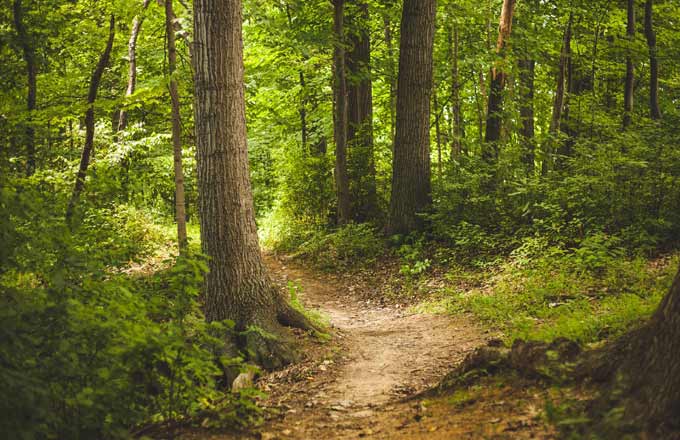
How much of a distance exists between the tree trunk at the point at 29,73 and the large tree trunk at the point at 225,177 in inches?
175

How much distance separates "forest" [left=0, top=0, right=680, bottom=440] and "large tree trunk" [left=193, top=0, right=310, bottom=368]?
0.03m

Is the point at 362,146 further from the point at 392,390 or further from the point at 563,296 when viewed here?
the point at 392,390

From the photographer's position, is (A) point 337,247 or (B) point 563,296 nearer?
(B) point 563,296

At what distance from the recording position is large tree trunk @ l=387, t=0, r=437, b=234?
1151cm

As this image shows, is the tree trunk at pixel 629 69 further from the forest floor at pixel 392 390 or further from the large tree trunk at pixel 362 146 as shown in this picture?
the forest floor at pixel 392 390

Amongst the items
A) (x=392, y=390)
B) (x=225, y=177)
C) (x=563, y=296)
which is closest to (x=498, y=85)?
(x=563, y=296)

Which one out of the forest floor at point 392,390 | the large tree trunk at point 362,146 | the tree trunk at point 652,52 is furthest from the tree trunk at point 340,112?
the tree trunk at point 652,52

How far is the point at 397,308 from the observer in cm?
945

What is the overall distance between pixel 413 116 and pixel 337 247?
3756 millimetres

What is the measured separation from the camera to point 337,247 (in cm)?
1295

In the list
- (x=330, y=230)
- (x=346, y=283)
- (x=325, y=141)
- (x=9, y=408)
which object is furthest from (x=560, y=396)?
(x=325, y=141)

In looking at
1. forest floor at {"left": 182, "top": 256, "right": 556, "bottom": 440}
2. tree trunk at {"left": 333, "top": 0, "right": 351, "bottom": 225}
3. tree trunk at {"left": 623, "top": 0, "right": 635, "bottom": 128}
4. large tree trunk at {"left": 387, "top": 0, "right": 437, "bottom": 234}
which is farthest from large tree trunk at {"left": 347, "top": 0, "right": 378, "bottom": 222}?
tree trunk at {"left": 623, "top": 0, "right": 635, "bottom": 128}

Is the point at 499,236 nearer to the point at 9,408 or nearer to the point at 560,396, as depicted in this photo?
the point at 560,396

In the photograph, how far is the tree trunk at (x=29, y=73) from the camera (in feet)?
32.5
